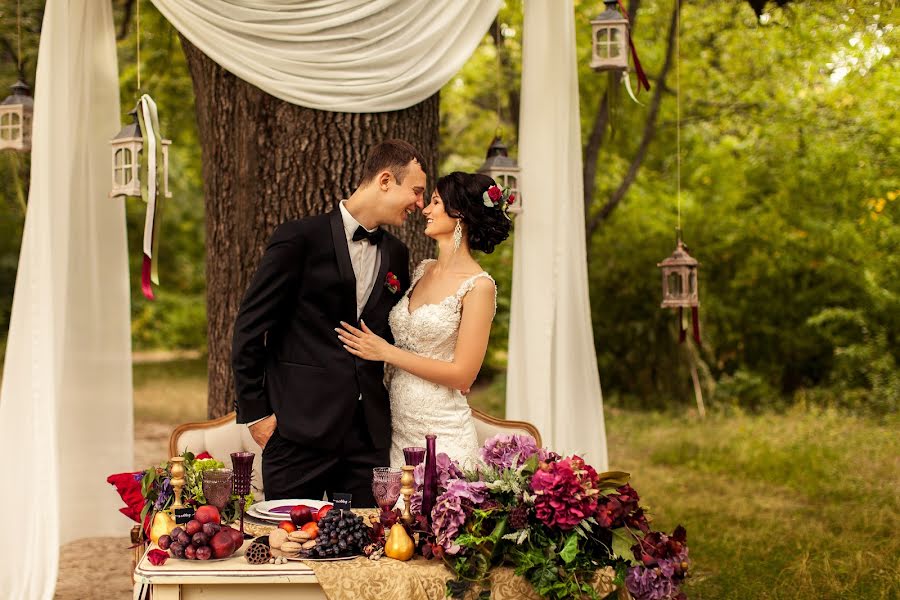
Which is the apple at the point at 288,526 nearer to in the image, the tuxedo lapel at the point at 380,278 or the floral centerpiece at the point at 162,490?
the floral centerpiece at the point at 162,490

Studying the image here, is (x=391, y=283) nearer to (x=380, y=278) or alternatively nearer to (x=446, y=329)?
(x=380, y=278)

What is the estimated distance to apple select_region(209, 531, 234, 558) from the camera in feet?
8.35

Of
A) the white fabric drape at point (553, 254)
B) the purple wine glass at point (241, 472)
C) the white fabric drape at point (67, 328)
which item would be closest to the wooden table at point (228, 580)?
the purple wine glass at point (241, 472)

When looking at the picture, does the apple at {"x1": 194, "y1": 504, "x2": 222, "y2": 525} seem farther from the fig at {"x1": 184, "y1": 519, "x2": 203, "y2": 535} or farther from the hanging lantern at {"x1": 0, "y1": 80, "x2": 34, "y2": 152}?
the hanging lantern at {"x1": 0, "y1": 80, "x2": 34, "y2": 152}

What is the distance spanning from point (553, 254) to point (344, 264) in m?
1.29

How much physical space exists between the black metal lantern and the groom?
183 centimetres

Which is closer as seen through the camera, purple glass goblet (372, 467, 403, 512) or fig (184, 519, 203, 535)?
fig (184, 519, 203, 535)

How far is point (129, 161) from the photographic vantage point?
400 centimetres

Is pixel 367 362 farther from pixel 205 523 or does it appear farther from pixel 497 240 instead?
pixel 205 523

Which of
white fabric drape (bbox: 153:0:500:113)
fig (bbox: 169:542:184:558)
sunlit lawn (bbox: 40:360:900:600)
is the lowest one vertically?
sunlit lawn (bbox: 40:360:900:600)

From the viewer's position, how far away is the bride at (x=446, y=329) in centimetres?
336

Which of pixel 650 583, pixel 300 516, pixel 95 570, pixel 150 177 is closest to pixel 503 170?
pixel 150 177

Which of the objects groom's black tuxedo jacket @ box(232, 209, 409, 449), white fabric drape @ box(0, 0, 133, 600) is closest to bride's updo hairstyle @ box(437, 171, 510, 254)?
groom's black tuxedo jacket @ box(232, 209, 409, 449)

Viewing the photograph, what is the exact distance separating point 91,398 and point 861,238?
25.8 feet
